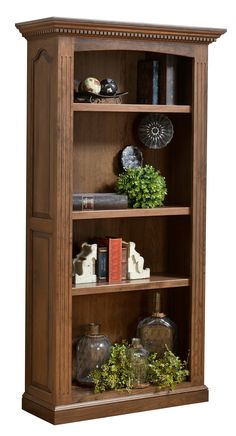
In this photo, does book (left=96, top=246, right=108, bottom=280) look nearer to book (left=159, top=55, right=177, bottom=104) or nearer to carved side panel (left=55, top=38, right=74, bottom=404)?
carved side panel (left=55, top=38, right=74, bottom=404)

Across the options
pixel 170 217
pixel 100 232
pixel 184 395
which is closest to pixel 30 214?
pixel 100 232

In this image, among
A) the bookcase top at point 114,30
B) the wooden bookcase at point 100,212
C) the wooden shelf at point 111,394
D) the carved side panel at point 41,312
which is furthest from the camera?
the wooden shelf at point 111,394

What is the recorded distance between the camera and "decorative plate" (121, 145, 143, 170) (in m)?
6.86

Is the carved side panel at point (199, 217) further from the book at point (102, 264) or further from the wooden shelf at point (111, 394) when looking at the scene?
the book at point (102, 264)

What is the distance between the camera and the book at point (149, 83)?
266 inches

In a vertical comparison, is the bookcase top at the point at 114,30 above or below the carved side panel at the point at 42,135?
above

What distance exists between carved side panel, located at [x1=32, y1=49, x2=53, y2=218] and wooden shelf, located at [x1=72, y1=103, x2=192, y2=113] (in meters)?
0.18

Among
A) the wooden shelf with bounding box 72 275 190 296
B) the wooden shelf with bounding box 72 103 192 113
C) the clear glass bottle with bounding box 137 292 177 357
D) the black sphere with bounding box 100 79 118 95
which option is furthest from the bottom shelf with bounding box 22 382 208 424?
the black sphere with bounding box 100 79 118 95

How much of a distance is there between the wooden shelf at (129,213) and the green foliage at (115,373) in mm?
796

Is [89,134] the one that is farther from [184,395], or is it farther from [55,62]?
[184,395]

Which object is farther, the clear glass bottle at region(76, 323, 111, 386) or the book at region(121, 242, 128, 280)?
the book at region(121, 242, 128, 280)

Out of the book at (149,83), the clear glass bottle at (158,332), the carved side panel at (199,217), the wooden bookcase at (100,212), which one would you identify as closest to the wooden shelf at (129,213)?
the wooden bookcase at (100,212)

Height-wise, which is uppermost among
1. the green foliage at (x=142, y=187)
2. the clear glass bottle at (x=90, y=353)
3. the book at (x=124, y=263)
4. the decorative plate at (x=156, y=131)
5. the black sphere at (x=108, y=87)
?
the black sphere at (x=108, y=87)

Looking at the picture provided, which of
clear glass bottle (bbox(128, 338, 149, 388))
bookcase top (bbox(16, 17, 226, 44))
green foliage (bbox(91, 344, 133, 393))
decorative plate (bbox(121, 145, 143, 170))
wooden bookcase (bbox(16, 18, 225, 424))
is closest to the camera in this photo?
bookcase top (bbox(16, 17, 226, 44))
